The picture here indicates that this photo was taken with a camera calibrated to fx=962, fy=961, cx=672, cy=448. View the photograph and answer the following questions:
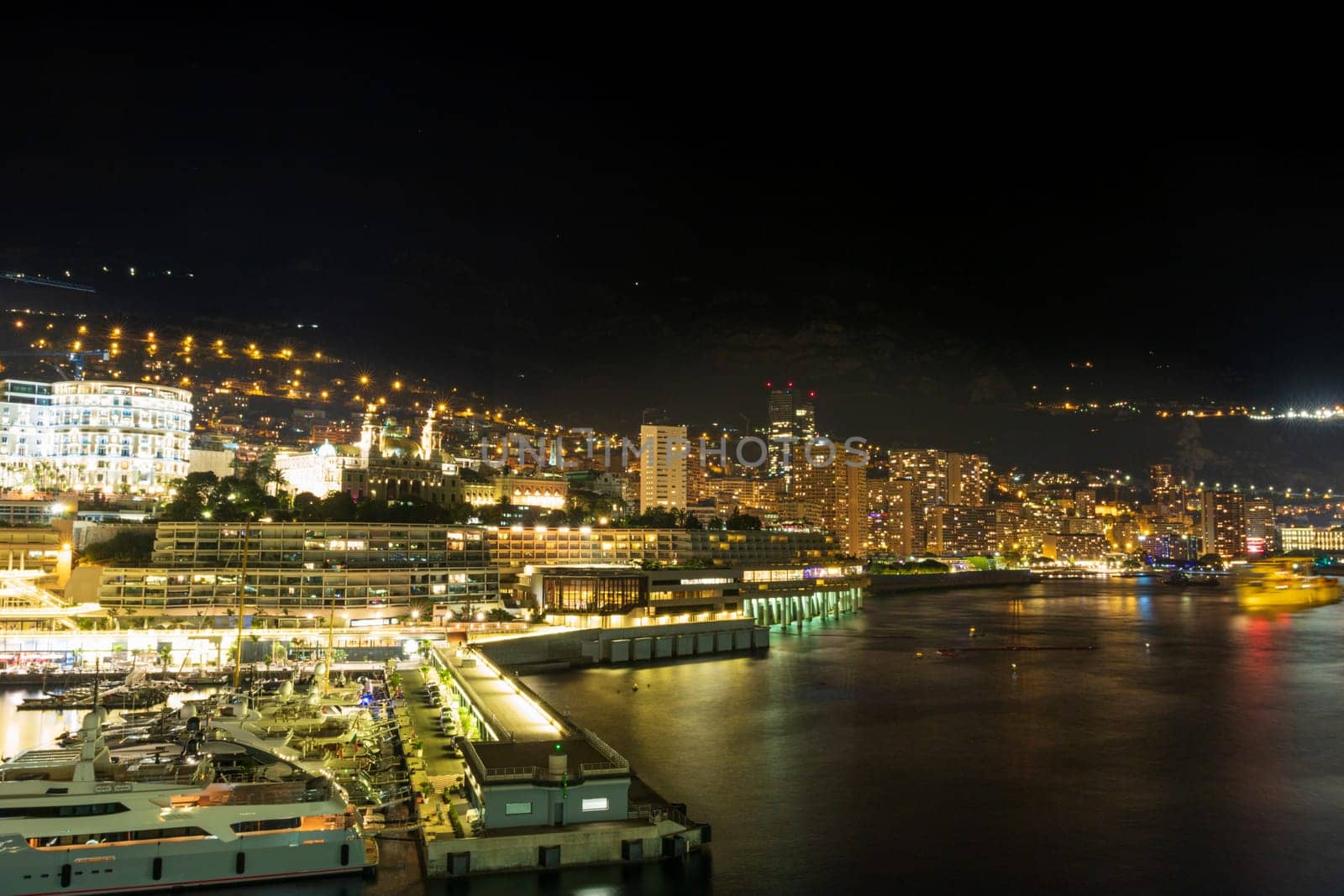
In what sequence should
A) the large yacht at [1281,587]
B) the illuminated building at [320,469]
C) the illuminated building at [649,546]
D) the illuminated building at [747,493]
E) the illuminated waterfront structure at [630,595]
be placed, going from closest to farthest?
the illuminated waterfront structure at [630,595] → the illuminated building at [649,546] → the illuminated building at [320,469] → the large yacht at [1281,587] → the illuminated building at [747,493]

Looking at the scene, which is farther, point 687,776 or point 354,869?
point 687,776

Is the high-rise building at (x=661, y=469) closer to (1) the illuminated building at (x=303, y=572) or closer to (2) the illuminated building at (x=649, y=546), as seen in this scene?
(2) the illuminated building at (x=649, y=546)

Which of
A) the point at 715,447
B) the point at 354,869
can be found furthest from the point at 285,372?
the point at 354,869

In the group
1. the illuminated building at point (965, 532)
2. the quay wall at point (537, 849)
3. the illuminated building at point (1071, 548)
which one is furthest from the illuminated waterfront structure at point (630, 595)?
the illuminated building at point (1071, 548)

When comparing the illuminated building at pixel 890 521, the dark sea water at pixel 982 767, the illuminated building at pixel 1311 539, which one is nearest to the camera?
the dark sea water at pixel 982 767

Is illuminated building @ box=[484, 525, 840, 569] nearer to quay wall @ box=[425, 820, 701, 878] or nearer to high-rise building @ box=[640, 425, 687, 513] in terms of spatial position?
quay wall @ box=[425, 820, 701, 878]

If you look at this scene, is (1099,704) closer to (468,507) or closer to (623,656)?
(623,656)
